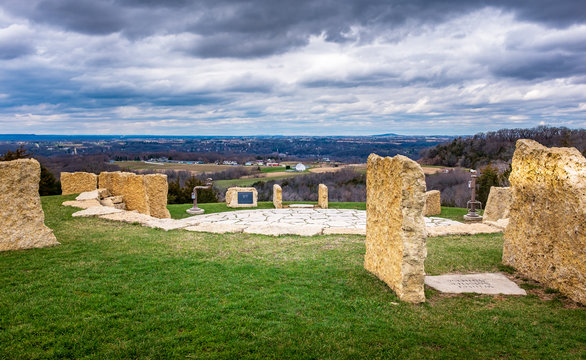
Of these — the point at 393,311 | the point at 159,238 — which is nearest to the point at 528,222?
the point at 393,311

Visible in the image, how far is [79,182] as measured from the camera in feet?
47.8

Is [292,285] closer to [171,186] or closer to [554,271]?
[554,271]

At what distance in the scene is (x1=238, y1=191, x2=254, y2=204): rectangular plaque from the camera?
1814cm

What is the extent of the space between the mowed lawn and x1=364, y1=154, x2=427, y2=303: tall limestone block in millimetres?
233

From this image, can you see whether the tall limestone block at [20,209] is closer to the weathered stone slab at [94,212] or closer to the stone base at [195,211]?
the weathered stone slab at [94,212]

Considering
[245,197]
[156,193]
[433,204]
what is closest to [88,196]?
[156,193]

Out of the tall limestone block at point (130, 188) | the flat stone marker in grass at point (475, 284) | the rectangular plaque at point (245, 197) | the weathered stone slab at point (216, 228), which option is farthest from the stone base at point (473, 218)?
the tall limestone block at point (130, 188)

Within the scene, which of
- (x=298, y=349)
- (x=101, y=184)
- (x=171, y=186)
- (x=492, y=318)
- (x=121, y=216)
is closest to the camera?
(x=298, y=349)

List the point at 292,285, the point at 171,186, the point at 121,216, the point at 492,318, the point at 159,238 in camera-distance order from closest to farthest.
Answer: the point at 492,318 → the point at 292,285 → the point at 159,238 → the point at 121,216 → the point at 171,186

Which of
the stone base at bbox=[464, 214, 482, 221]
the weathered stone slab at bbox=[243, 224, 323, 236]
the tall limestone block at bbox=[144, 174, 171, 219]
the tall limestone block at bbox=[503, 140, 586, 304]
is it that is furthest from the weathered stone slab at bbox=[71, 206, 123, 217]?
the stone base at bbox=[464, 214, 482, 221]

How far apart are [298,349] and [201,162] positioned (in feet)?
196

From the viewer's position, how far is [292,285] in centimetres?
534

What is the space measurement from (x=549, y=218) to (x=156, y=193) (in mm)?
12290

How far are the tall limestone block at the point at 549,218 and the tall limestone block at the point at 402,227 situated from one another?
6.86 feet
